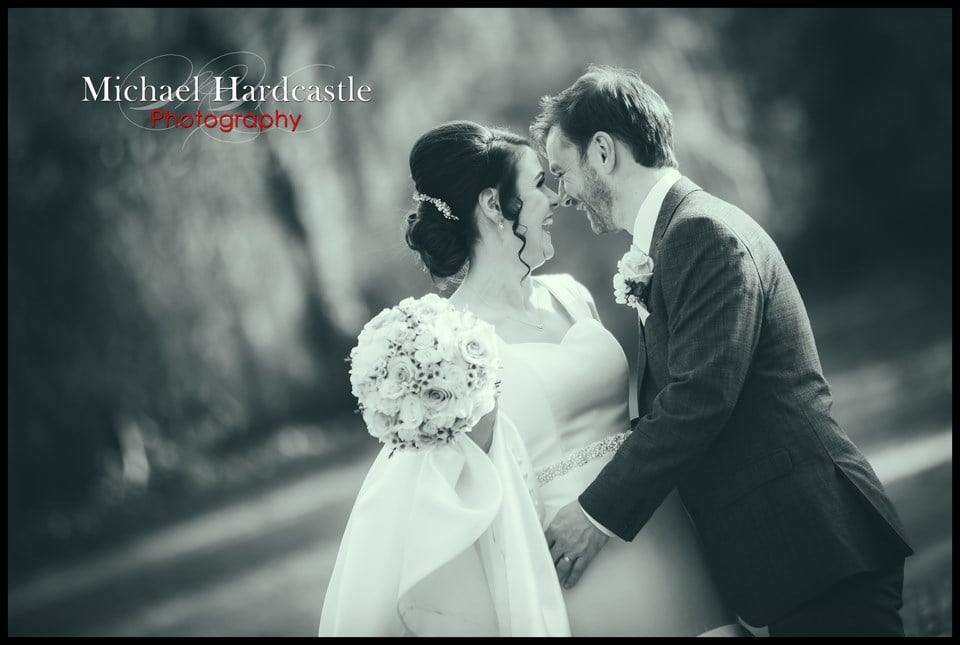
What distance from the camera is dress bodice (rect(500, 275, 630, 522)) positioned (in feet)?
7.40

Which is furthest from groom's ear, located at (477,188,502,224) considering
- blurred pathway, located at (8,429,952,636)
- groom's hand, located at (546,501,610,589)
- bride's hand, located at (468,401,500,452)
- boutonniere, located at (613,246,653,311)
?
blurred pathway, located at (8,429,952,636)

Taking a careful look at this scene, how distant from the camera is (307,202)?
9.06m

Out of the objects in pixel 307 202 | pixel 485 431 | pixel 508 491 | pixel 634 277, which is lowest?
pixel 508 491

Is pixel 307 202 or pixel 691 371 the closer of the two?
pixel 691 371

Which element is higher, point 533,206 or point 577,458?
point 533,206

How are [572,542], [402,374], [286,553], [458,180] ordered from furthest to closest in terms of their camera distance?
1. [286,553]
2. [458,180]
3. [572,542]
4. [402,374]

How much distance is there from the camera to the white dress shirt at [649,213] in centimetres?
221

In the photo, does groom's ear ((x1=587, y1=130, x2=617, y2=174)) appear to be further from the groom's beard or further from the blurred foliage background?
the blurred foliage background

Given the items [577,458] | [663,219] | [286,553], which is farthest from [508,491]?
[286,553]

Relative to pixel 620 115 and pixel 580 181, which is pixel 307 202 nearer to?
pixel 580 181

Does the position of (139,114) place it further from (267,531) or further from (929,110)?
(929,110)

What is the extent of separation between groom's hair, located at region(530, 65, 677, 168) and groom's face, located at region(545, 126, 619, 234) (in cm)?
3

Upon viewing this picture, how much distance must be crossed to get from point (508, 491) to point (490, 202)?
36.3 inches

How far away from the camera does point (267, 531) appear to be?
21.8 feet
